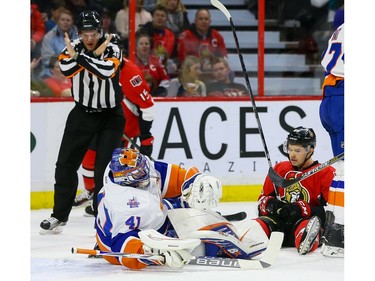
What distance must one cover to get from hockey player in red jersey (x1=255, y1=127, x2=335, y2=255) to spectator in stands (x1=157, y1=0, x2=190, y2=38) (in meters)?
1.98

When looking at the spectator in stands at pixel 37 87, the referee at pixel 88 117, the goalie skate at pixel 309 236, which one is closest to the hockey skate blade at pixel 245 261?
the goalie skate at pixel 309 236

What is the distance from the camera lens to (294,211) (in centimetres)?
422

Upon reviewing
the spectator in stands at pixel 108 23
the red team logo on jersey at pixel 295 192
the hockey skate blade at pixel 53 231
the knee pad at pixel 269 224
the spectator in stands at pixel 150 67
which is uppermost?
the spectator in stands at pixel 108 23

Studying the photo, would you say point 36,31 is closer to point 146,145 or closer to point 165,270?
point 146,145

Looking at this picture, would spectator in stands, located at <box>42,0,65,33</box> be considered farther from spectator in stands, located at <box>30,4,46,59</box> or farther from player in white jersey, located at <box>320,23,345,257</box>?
player in white jersey, located at <box>320,23,345,257</box>

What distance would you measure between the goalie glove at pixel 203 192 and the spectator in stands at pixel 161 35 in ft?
8.29

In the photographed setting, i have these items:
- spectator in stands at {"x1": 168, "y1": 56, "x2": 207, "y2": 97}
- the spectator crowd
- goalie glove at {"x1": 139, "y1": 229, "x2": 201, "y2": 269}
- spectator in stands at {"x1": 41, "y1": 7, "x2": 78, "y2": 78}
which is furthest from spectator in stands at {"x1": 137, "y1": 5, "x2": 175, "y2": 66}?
goalie glove at {"x1": 139, "y1": 229, "x2": 201, "y2": 269}

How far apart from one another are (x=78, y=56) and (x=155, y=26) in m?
1.72

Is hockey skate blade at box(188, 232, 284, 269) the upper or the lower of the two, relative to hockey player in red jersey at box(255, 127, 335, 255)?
lower

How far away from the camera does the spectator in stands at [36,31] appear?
596 cm

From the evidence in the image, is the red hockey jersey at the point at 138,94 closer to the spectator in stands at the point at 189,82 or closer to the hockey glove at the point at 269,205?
the spectator in stands at the point at 189,82

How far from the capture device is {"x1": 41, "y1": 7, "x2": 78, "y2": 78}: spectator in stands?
235 inches

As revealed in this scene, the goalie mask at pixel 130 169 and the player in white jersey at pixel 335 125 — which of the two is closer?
the goalie mask at pixel 130 169
